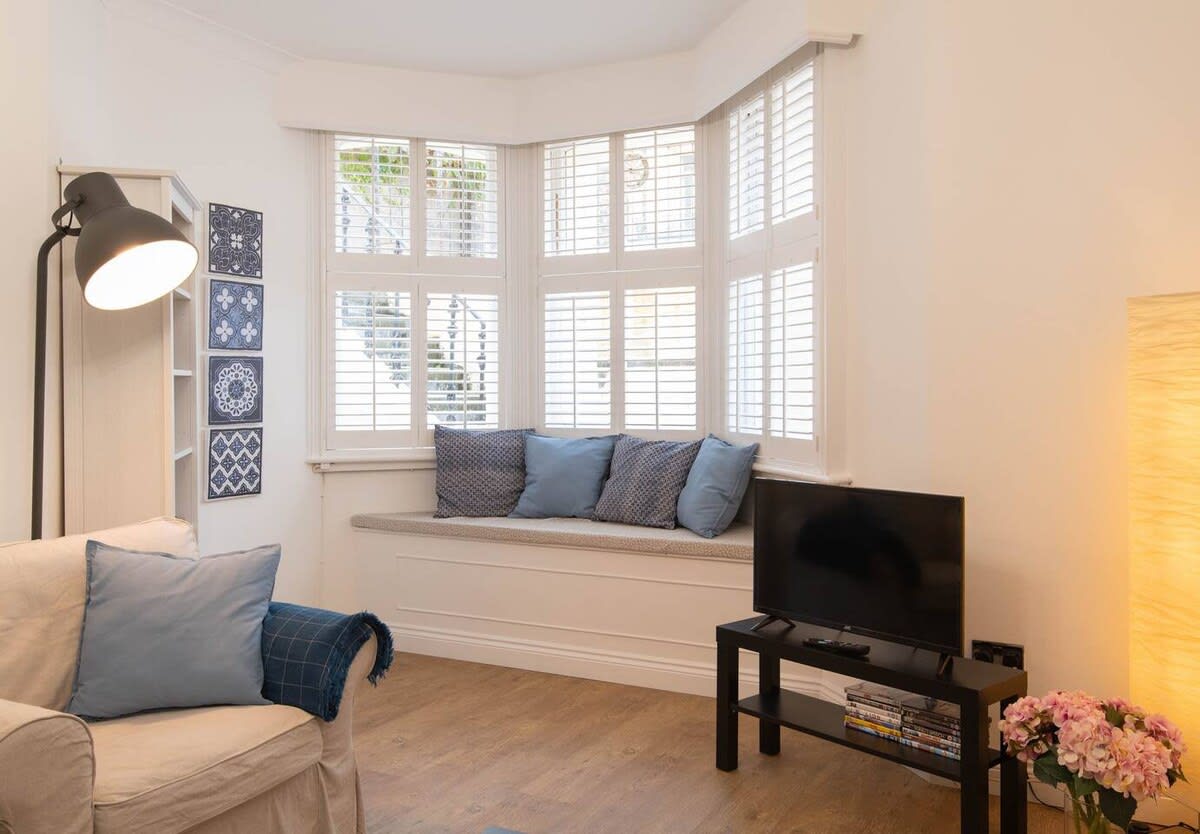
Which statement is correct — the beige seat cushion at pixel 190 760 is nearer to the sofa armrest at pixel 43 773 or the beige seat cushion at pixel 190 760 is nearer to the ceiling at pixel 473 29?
the sofa armrest at pixel 43 773

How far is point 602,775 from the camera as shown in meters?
2.94

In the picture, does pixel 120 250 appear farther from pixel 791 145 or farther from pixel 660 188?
pixel 660 188

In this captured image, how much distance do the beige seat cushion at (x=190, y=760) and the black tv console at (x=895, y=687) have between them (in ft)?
4.47

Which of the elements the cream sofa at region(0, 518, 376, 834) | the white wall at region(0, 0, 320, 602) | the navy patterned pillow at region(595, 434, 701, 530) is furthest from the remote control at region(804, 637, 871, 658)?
the white wall at region(0, 0, 320, 602)

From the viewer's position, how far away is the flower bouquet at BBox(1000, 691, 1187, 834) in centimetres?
200

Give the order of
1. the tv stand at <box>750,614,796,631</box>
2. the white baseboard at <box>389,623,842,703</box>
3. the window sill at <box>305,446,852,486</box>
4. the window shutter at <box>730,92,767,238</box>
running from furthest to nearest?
the window sill at <box>305,446,852,486</box> < the window shutter at <box>730,92,767,238</box> < the white baseboard at <box>389,623,842,703</box> < the tv stand at <box>750,614,796,631</box>

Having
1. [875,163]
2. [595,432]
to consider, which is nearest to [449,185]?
[595,432]

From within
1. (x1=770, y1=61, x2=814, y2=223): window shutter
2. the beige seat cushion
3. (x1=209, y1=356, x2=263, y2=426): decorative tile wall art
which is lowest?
the beige seat cushion

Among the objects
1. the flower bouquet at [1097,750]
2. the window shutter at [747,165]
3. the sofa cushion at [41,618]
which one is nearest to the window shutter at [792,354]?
the window shutter at [747,165]

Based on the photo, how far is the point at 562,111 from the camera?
4.54m

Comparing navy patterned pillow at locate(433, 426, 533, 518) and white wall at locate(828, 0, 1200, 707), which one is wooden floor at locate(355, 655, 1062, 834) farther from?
navy patterned pillow at locate(433, 426, 533, 518)

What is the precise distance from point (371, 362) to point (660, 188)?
169cm

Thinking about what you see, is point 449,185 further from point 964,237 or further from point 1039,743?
point 1039,743

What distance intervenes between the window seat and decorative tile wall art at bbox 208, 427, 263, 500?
53cm
